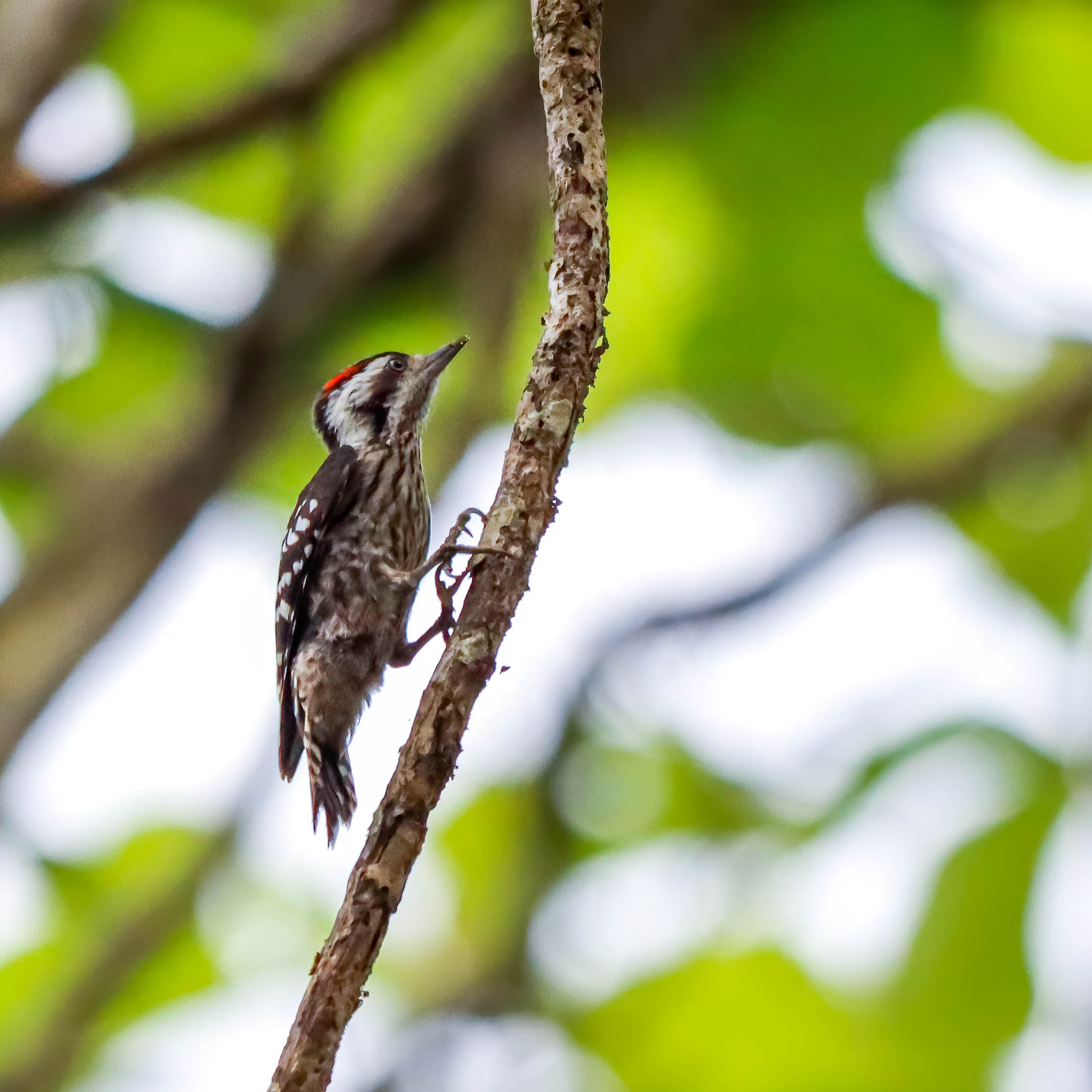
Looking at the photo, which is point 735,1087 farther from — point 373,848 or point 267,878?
point 373,848

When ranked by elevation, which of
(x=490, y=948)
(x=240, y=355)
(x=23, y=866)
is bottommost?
(x=490, y=948)

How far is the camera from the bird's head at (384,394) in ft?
17.4

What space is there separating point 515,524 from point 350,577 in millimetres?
2251

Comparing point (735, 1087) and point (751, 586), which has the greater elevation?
point (751, 586)

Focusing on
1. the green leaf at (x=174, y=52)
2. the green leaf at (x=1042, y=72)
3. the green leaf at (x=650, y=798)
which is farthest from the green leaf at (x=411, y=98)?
the green leaf at (x=650, y=798)

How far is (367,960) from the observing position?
247cm

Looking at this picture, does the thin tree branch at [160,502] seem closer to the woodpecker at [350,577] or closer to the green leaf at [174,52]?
the woodpecker at [350,577]

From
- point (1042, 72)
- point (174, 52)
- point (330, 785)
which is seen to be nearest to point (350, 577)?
point (330, 785)

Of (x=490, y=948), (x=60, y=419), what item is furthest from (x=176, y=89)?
(x=490, y=948)

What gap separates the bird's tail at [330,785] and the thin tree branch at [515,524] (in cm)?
196

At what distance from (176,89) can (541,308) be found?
2147mm

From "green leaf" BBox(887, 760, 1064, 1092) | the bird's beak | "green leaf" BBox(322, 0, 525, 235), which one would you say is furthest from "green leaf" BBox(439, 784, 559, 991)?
"green leaf" BBox(322, 0, 525, 235)

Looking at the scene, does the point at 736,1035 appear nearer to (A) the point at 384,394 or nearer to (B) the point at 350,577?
(B) the point at 350,577

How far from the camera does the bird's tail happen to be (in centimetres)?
462
